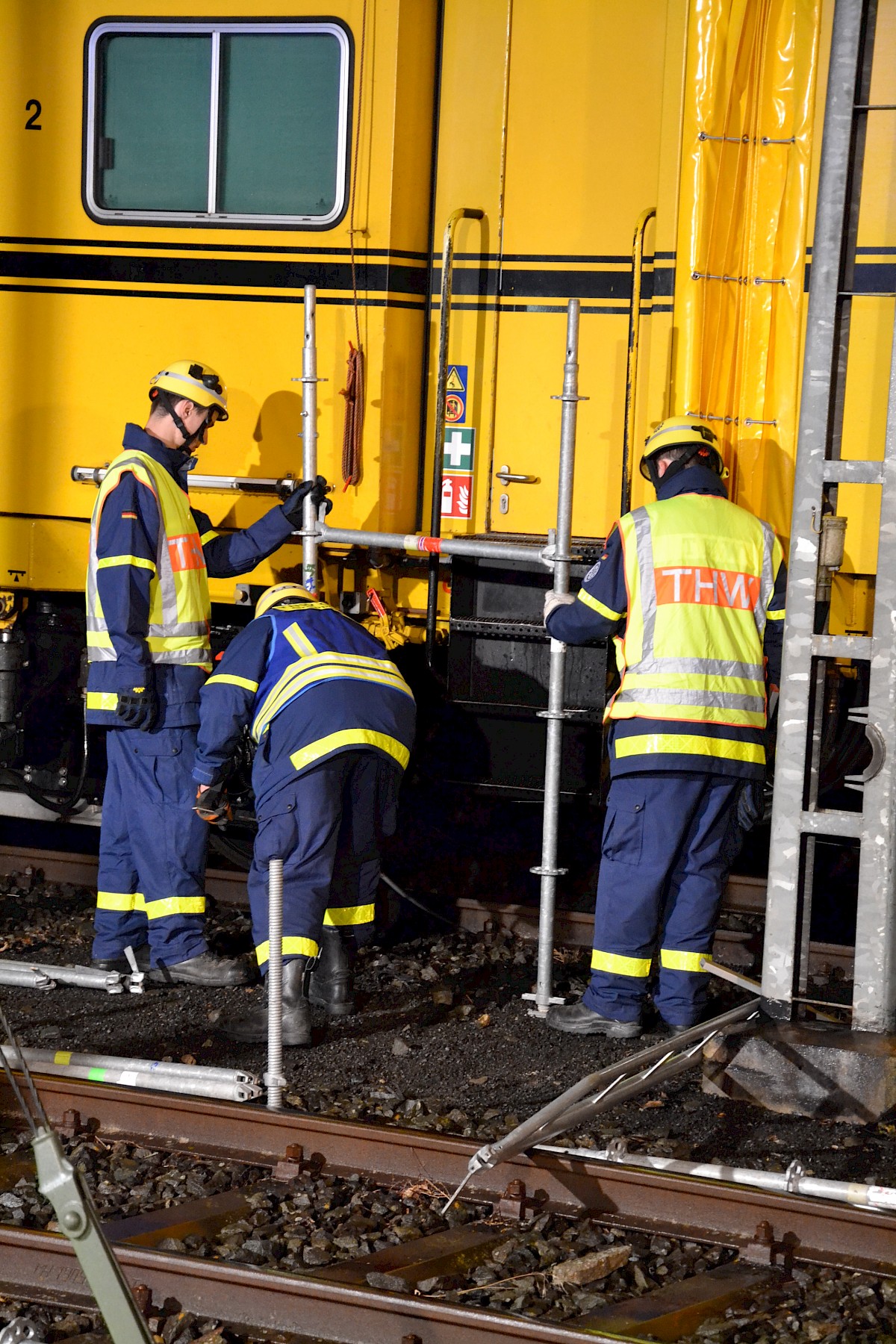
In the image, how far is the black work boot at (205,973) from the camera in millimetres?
5359

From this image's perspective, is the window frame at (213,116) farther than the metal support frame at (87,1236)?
Yes

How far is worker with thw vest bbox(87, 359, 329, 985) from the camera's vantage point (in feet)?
17.3

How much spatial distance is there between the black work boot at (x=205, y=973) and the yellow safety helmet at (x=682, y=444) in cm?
229

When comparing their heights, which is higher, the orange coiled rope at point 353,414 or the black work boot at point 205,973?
the orange coiled rope at point 353,414

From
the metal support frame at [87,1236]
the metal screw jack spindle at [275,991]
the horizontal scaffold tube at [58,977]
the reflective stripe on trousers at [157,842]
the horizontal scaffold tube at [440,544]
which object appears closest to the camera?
the metal support frame at [87,1236]

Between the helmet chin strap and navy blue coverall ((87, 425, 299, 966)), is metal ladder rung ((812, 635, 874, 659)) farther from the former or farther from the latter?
the helmet chin strap

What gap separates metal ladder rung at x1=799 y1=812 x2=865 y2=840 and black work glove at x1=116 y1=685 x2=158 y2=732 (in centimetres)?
228

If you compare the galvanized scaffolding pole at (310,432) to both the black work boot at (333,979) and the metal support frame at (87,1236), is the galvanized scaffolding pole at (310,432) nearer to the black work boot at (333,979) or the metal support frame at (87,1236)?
the black work boot at (333,979)

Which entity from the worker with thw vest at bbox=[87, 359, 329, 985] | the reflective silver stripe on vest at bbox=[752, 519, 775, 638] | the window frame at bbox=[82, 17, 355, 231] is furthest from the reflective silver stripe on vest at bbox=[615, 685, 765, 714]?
the window frame at bbox=[82, 17, 355, 231]

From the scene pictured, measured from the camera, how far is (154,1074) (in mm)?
4176

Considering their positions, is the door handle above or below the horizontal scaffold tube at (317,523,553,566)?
above

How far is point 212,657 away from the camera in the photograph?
576cm

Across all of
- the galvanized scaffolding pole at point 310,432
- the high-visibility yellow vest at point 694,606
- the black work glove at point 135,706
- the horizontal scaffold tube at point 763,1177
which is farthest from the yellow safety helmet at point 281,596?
the horizontal scaffold tube at point 763,1177

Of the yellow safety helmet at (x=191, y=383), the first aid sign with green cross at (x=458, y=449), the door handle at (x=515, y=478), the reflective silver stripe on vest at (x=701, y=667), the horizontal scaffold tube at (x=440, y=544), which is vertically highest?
the yellow safety helmet at (x=191, y=383)
